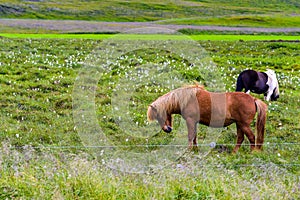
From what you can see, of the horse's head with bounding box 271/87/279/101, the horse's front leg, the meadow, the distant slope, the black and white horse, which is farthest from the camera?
the distant slope

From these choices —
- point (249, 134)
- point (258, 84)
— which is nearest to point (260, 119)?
point (249, 134)

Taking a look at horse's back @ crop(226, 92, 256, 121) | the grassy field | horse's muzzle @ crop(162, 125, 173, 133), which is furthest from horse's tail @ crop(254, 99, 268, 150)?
horse's muzzle @ crop(162, 125, 173, 133)

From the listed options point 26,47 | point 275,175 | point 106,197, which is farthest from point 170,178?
point 26,47

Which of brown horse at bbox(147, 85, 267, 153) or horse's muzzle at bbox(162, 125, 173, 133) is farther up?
brown horse at bbox(147, 85, 267, 153)

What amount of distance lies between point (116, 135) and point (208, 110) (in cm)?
282

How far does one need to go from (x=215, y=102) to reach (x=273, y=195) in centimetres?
414

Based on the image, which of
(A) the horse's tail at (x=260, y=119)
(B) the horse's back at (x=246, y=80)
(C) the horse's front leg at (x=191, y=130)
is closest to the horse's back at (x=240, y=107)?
(A) the horse's tail at (x=260, y=119)

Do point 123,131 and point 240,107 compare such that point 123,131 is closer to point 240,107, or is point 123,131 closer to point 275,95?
point 240,107

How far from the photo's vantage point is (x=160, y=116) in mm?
10766

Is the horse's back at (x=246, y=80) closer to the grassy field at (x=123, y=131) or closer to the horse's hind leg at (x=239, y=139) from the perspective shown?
the grassy field at (x=123, y=131)

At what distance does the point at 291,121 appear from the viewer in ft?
46.1

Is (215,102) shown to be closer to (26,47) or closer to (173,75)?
(173,75)

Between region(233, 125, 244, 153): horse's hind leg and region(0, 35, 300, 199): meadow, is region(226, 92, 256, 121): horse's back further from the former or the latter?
region(0, 35, 300, 199): meadow

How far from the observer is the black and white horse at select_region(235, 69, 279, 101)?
16.7 m
